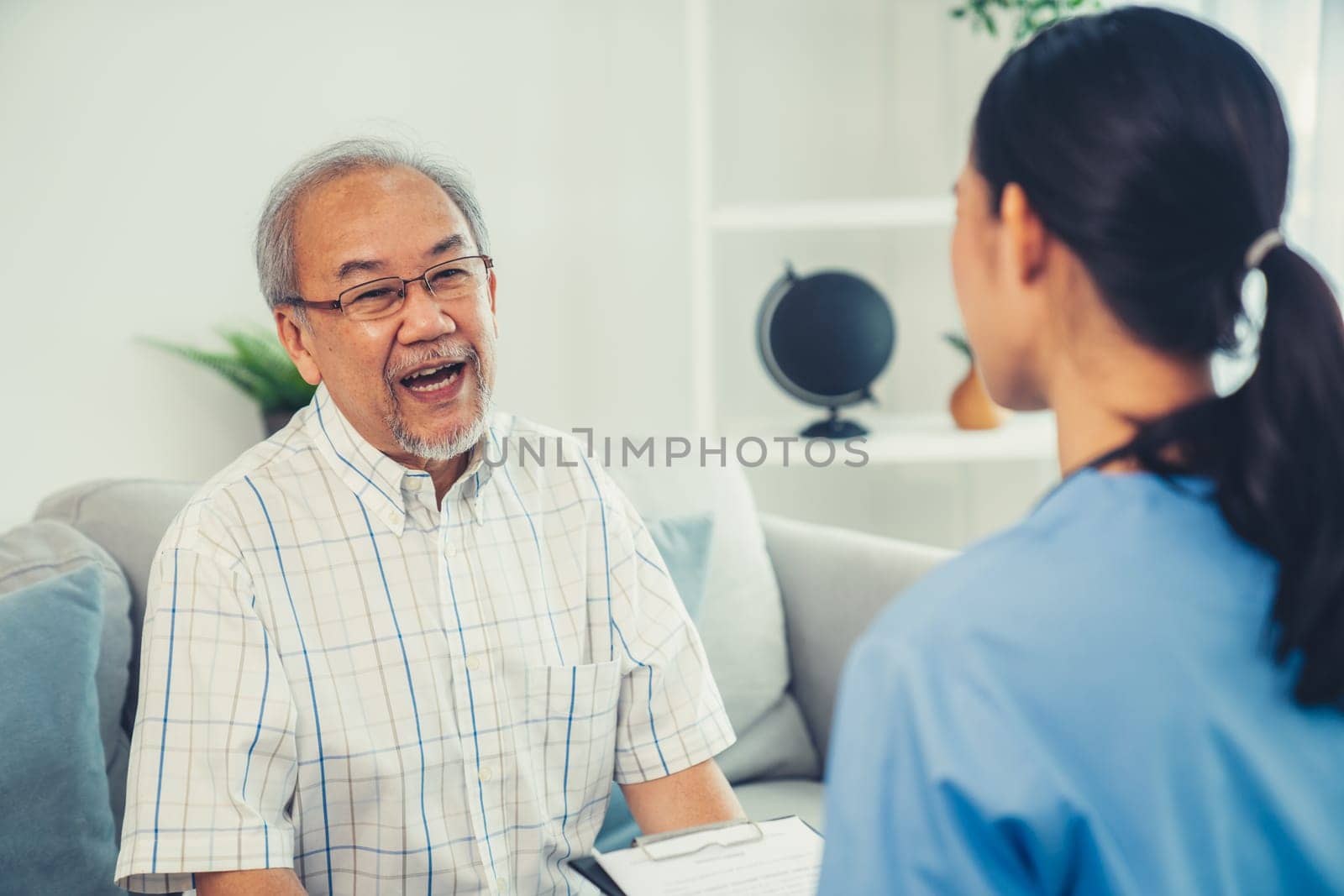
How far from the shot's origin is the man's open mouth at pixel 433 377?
4.07 feet

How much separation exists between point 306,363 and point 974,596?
0.91 meters

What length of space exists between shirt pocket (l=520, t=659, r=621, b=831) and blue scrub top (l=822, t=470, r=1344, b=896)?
68 cm

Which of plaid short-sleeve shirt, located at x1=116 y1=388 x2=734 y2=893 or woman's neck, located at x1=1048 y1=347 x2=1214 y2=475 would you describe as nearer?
woman's neck, located at x1=1048 y1=347 x2=1214 y2=475

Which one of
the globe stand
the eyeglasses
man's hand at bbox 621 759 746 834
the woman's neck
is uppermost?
the eyeglasses

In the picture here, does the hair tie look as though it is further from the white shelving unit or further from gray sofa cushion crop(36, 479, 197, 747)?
the white shelving unit

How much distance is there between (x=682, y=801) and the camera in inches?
50.1

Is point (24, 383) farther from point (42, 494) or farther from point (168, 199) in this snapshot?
point (168, 199)

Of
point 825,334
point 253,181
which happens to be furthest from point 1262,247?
point 253,181

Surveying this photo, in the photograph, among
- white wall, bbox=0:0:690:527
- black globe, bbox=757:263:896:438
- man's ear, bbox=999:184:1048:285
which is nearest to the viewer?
man's ear, bbox=999:184:1048:285

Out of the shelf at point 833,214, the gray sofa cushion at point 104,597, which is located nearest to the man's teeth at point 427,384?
the gray sofa cushion at point 104,597

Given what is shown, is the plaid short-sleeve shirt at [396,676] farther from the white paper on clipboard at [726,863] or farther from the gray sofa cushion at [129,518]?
the gray sofa cushion at [129,518]

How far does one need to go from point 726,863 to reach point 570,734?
0.83 ft

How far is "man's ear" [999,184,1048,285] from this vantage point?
649mm

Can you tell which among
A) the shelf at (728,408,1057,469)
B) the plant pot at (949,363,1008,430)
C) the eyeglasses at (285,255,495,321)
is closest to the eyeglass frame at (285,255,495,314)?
the eyeglasses at (285,255,495,321)
